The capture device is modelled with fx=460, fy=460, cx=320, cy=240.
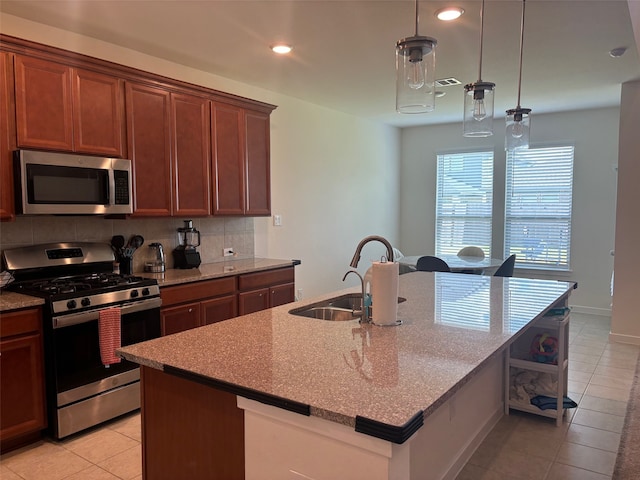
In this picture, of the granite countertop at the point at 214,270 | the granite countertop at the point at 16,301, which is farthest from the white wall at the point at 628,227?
the granite countertop at the point at 16,301

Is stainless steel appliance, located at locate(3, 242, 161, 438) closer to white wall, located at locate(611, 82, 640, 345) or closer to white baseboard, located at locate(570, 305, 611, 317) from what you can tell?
white wall, located at locate(611, 82, 640, 345)

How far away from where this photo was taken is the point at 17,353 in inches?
97.4

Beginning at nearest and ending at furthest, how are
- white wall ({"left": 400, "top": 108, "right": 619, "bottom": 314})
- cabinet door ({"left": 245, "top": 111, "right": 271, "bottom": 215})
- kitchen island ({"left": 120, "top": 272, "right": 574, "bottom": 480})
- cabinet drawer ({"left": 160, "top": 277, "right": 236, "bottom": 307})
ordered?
kitchen island ({"left": 120, "top": 272, "right": 574, "bottom": 480}) → cabinet drawer ({"left": 160, "top": 277, "right": 236, "bottom": 307}) → cabinet door ({"left": 245, "top": 111, "right": 271, "bottom": 215}) → white wall ({"left": 400, "top": 108, "right": 619, "bottom": 314})

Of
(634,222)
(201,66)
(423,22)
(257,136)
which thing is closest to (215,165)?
(257,136)

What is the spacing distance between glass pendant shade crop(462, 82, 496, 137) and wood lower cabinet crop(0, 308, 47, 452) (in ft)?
8.21

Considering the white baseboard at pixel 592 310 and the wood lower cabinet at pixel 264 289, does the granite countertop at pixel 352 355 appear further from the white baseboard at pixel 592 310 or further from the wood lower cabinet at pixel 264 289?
the white baseboard at pixel 592 310

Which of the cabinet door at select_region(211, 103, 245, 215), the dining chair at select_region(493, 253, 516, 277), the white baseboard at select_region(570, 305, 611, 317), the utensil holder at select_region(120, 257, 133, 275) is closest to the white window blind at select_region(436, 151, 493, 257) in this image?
the white baseboard at select_region(570, 305, 611, 317)

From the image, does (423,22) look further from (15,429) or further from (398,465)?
(15,429)

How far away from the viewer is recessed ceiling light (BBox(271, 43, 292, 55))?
338 centimetres

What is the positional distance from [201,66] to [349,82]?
4.54 feet

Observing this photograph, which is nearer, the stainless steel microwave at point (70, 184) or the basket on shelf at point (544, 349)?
the stainless steel microwave at point (70, 184)

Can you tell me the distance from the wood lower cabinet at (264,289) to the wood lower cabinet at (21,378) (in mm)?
1477

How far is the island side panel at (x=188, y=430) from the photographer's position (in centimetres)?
Result: 145

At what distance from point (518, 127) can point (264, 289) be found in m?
2.34
